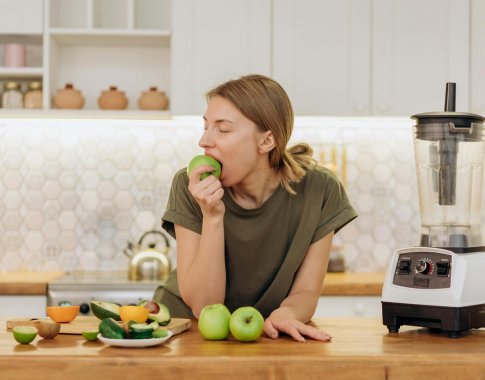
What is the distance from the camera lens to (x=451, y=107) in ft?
6.48

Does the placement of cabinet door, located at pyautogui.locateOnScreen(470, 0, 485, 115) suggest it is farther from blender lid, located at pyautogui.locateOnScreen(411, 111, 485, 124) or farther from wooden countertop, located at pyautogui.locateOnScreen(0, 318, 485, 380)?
wooden countertop, located at pyautogui.locateOnScreen(0, 318, 485, 380)

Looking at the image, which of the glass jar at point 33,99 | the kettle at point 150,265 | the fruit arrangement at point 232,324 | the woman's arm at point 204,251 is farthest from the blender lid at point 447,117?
the glass jar at point 33,99

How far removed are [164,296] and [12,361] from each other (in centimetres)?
91

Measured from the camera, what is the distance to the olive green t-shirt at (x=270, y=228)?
215 centimetres

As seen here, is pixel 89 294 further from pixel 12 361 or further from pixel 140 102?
pixel 12 361

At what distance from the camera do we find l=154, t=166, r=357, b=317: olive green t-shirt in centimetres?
215

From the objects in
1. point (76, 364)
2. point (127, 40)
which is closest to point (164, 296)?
point (76, 364)

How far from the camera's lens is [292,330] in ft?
5.70

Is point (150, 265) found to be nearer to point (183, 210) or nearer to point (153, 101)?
point (153, 101)

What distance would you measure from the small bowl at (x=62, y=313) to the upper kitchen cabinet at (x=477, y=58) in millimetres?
2404

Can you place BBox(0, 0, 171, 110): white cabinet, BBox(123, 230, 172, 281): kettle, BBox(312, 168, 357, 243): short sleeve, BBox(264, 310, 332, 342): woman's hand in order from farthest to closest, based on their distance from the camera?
BBox(0, 0, 171, 110): white cabinet
BBox(123, 230, 172, 281): kettle
BBox(312, 168, 357, 243): short sleeve
BBox(264, 310, 332, 342): woman's hand

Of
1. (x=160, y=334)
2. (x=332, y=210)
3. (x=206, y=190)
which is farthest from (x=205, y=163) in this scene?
(x=160, y=334)

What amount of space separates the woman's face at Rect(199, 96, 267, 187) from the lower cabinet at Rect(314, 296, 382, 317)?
4.88 feet

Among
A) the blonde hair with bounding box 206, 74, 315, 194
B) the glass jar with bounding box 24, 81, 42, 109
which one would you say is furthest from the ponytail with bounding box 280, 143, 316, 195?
the glass jar with bounding box 24, 81, 42, 109
